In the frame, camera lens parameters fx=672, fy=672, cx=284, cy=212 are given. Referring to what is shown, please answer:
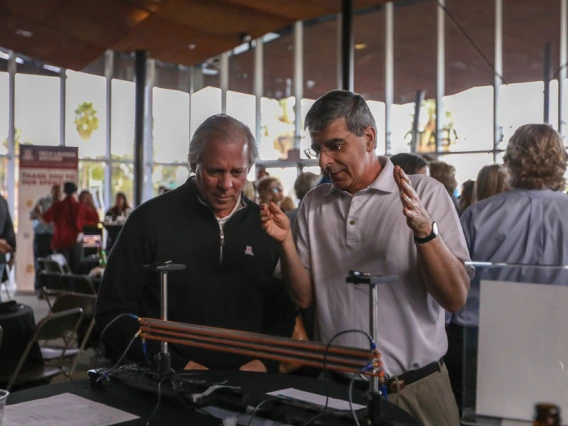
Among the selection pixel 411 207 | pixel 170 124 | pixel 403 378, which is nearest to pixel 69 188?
pixel 170 124

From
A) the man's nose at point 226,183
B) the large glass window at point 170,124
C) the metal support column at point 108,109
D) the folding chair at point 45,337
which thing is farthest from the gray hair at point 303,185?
the large glass window at point 170,124

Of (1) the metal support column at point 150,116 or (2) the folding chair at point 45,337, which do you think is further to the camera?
(1) the metal support column at point 150,116

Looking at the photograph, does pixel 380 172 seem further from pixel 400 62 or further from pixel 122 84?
pixel 122 84

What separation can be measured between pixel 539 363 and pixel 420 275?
2.96 feet

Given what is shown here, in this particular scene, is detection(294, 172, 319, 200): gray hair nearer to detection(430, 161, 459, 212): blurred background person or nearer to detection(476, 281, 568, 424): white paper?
detection(430, 161, 459, 212): blurred background person

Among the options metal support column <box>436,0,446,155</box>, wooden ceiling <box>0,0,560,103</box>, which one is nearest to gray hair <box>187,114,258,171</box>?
wooden ceiling <box>0,0,560,103</box>

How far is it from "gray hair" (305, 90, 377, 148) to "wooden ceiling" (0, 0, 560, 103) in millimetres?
6936

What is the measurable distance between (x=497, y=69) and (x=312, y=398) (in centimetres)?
935

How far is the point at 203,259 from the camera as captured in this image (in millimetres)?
2139

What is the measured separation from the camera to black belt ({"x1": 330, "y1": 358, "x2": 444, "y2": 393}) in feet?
5.89

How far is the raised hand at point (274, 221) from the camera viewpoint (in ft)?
5.96

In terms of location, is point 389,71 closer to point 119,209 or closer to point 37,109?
point 119,209

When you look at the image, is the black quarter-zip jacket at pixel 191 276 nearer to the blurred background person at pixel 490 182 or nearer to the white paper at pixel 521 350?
the white paper at pixel 521 350

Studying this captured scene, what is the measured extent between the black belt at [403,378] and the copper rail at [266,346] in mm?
385
